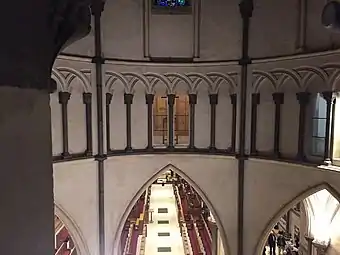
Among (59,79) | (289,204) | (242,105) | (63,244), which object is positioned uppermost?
(59,79)

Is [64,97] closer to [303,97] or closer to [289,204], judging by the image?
[303,97]

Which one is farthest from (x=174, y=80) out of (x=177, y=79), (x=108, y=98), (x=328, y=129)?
(x=328, y=129)

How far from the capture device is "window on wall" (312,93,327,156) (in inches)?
250

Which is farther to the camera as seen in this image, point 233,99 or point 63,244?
point 63,244

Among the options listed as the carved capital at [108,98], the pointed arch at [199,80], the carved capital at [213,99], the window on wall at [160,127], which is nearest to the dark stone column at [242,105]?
the carved capital at [213,99]

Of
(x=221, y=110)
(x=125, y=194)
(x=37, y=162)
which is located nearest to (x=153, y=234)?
(x=125, y=194)

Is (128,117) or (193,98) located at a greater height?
(193,98)

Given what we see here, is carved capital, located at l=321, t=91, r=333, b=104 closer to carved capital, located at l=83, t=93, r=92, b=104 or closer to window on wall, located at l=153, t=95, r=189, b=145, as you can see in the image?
window on wall, located at l=153, t=95, r=189, b=145

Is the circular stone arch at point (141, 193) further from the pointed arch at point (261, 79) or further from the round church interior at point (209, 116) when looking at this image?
the pointed arch at point (261, 79)

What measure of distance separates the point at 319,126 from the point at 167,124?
274cm

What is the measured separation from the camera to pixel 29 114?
1.05 metres

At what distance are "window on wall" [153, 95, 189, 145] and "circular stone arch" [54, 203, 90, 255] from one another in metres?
2.23

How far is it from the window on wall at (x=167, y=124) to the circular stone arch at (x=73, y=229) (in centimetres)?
223

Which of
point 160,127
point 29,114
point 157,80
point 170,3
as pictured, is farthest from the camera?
point 160,127
